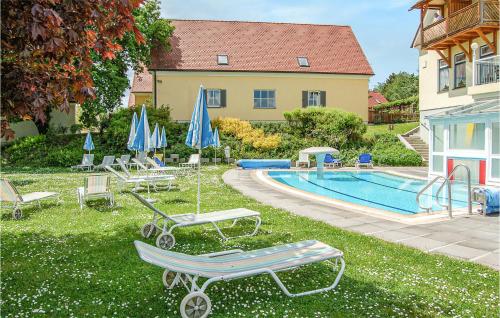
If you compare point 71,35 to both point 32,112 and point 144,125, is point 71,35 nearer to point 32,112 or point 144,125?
point 32,112

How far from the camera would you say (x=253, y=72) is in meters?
28.1

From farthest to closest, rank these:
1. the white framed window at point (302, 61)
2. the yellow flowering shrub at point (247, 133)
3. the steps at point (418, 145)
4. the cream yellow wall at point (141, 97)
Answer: the cream yellow wall at point (141, 97) → the white framed window at point (302, 61) → the yellow flowering shrub at point (247, 133) → the steps at point (418, 145)

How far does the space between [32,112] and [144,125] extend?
6.90 m

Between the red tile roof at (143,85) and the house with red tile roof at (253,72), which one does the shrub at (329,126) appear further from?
the red tile roof at (143,85)

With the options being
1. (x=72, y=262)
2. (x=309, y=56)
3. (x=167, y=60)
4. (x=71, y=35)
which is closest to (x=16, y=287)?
(x=72, y=262)

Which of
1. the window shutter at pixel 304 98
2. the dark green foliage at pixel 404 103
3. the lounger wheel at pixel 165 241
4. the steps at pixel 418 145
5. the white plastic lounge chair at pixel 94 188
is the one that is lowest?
the lounger wheel at pixel 165 241

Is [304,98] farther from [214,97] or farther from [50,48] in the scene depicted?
[50,48]

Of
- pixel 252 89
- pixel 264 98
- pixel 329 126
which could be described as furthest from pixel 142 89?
pixel 329 126

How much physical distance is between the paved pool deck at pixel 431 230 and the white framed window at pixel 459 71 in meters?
14.3

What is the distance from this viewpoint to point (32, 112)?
4.14 metres

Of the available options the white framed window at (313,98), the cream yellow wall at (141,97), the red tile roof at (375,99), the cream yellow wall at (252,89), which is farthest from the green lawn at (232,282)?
the red tile roof at (375,99)

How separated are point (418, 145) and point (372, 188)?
960 centimetres

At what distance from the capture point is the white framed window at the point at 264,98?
28527 mm

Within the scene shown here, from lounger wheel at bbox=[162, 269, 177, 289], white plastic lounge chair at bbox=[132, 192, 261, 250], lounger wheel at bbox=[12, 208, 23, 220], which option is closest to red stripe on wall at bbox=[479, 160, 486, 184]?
white plastic lounge chair at bbox=[132, 192, 261, 250]
